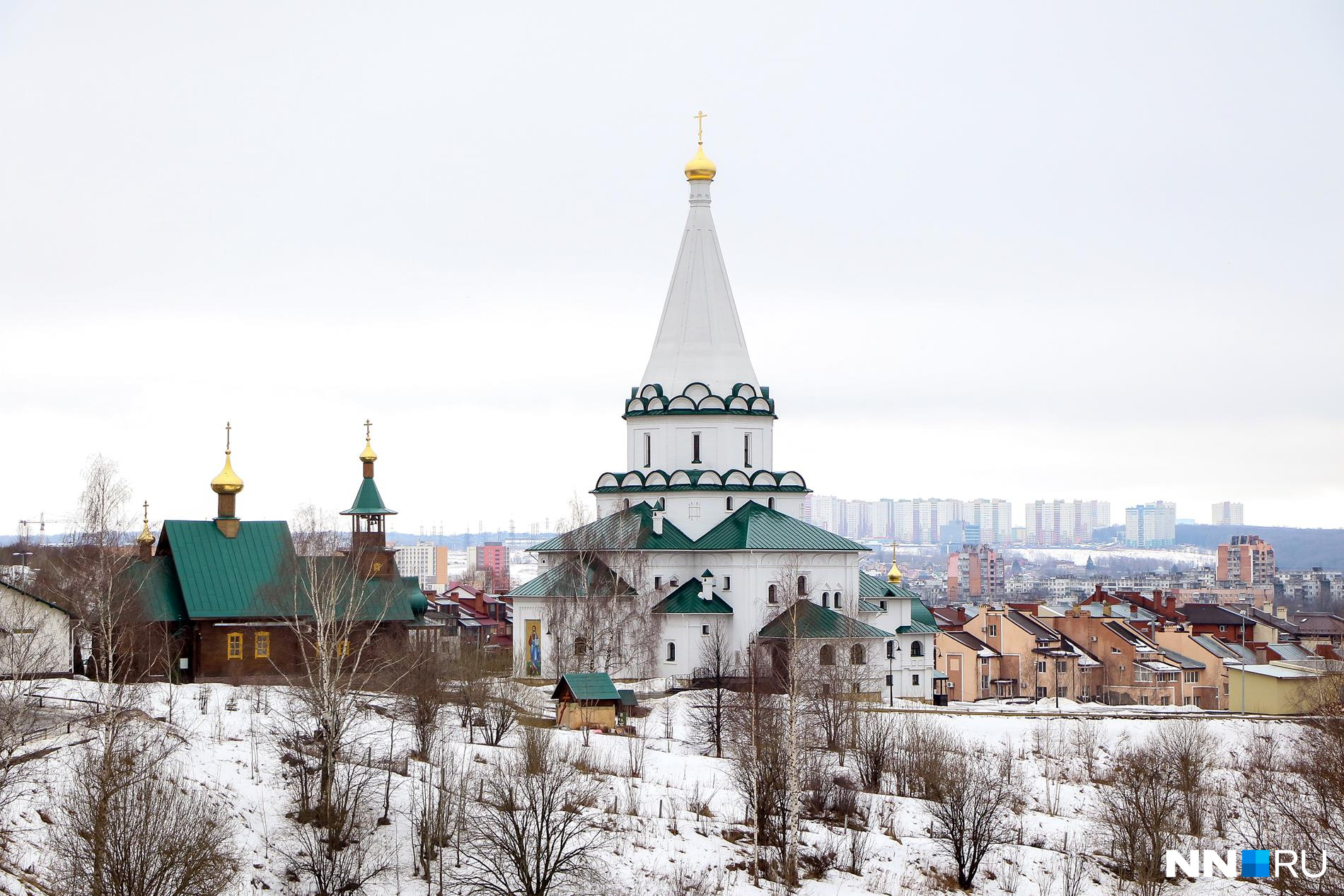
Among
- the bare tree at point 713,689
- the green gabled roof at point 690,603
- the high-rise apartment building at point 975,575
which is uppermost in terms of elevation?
the green gabled roof at point 690,603

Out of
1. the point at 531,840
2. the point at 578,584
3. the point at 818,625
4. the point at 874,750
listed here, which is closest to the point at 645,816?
the point at 531,840

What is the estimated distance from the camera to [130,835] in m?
17.4

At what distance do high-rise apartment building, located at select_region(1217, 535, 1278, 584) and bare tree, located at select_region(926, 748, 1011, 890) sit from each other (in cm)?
14139

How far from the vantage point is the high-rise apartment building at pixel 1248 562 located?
16225 cm

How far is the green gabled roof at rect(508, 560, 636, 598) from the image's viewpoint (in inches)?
1387

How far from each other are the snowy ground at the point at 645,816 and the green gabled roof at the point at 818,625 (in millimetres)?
6919

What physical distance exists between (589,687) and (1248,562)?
14632 centimetres

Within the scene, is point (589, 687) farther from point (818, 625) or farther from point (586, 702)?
point (818, 625)

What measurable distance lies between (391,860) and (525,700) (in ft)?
25.6

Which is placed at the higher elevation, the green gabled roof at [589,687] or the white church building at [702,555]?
the white church building at [702,555]

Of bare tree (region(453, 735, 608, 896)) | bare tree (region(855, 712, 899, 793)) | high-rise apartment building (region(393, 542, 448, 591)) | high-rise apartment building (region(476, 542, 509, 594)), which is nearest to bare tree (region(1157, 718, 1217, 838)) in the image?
bare tree (region(855, 712, 899, 793))

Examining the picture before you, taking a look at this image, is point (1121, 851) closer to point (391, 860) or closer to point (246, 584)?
point (391, 860)

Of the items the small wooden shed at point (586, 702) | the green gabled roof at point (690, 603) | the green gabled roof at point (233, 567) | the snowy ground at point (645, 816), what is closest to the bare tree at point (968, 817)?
the snowy ground at point (645, 816)

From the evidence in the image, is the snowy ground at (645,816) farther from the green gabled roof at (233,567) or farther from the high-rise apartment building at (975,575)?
the high-rise apartment building at (975,575)
